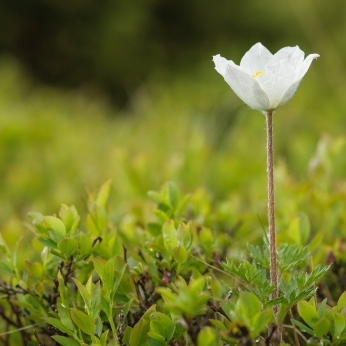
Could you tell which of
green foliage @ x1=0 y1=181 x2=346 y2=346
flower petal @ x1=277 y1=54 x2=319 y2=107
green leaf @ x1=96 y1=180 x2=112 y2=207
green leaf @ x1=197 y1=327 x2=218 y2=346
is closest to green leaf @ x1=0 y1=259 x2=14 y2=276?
green foliage @ x1=0 y1=181 x2=346 y2=346

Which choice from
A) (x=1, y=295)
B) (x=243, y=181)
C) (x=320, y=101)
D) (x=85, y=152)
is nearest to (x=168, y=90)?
(x=320, y=101)

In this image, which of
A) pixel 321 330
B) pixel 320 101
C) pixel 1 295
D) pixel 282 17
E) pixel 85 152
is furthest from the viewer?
pixel 282 17

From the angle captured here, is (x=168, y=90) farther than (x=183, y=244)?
Yes

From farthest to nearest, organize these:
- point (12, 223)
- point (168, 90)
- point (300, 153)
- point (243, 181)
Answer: point (168, 90) < point (300, 153) < point (243, 181) < point (12, 223)

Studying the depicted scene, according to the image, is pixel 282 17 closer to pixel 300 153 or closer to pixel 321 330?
pixel 300 153

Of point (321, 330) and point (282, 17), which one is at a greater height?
point (282, 17)

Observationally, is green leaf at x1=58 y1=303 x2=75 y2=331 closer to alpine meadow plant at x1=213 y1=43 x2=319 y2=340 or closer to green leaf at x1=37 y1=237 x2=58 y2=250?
green leaf at x1=37 y1=237 x2=58 y2=250

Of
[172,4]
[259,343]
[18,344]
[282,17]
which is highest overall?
[172,4]
